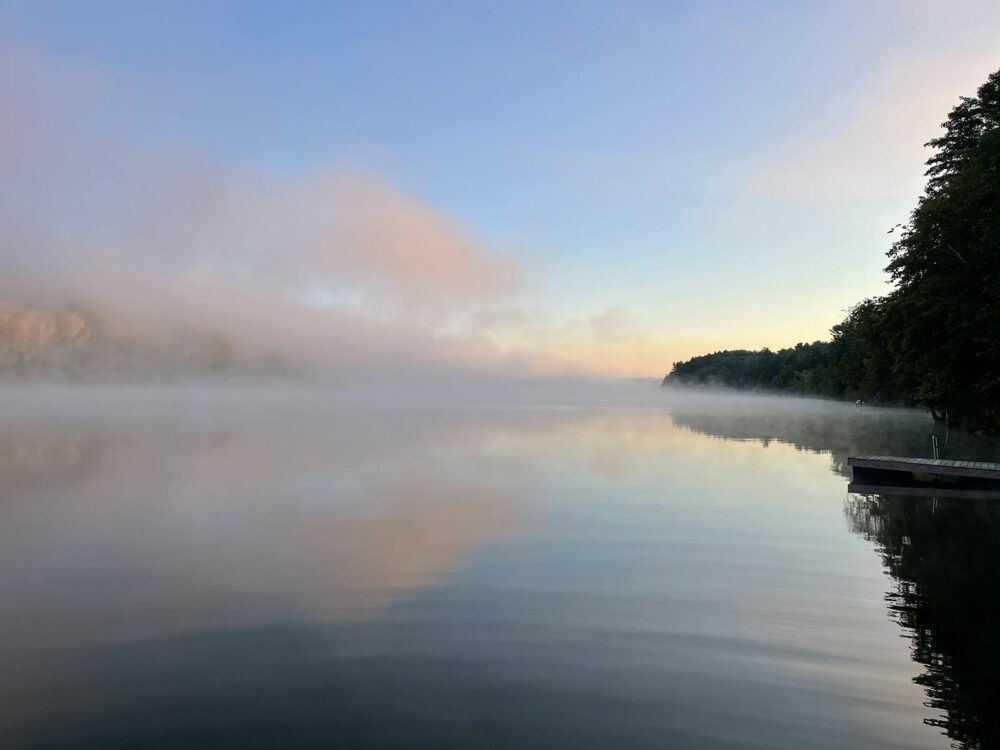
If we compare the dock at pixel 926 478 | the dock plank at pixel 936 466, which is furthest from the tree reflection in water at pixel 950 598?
the dock plank at pixel 936 466

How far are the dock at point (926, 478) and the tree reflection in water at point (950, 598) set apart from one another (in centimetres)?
221

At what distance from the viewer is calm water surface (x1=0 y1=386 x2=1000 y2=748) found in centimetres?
617

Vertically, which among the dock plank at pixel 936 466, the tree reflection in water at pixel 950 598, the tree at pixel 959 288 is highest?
the tree at pixel 959 288

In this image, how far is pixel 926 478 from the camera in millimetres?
23344

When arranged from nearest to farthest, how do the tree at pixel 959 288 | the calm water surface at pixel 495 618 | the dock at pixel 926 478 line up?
the calm water surface at pixel 495 618 < the dock at pixel 926 478 < the tree at pixel 959 288

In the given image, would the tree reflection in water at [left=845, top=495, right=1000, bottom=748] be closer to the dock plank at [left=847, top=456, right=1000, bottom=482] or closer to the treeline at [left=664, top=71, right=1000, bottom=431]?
the dock plank at [left=847, top=456, right=1000, bottom=482]

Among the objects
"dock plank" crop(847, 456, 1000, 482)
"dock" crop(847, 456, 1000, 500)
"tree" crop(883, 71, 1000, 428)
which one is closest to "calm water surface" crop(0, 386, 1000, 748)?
"dock" crop(847, 456, 1000, 500)

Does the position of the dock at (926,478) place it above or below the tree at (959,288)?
below

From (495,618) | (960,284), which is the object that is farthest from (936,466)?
(495,618)

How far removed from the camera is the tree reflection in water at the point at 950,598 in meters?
6.38

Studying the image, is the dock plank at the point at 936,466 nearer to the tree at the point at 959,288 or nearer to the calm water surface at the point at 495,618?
the calm water surface at the point at 495,618

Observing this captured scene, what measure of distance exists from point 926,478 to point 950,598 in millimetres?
16069

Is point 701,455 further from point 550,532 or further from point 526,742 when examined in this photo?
point 526,742

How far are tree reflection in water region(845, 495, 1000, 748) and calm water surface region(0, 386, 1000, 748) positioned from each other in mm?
50
